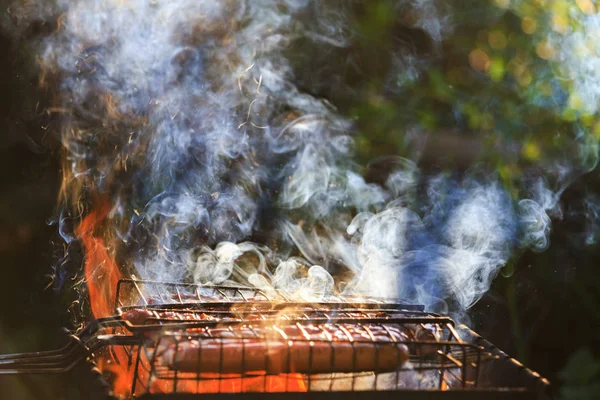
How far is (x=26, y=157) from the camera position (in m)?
5.05

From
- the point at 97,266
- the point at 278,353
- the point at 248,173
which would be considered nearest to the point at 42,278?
the point at 97,266

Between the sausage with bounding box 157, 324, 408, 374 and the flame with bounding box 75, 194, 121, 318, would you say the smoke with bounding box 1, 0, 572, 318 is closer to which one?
the flame with bounding box 75, 194, 121, 318

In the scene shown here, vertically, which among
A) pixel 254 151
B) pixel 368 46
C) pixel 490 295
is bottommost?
pixel 490 295

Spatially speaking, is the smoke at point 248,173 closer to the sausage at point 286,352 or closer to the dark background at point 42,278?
the dark background at point 42,278

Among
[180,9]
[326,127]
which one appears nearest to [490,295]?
[326,127]

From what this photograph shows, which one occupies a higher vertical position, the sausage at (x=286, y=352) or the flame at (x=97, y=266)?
the sausage at (x=286, y=352)

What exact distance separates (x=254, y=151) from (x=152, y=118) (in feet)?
5.49

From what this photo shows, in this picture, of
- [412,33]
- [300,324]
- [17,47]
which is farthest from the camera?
[412,33]

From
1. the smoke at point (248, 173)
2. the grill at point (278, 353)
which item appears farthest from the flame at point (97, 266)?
the grill at point (278, 353)

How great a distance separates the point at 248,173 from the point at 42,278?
2.91 m

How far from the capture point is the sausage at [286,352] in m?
2.99

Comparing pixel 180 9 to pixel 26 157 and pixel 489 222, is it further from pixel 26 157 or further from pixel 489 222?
pixel 489 222

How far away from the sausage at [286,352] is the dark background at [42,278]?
200 cm

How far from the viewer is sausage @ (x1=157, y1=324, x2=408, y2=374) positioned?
9.80 ft
